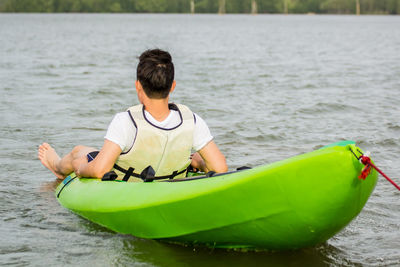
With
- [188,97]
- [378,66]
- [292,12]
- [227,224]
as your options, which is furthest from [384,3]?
[227,224]

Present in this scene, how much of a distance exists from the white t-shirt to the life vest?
0.03m

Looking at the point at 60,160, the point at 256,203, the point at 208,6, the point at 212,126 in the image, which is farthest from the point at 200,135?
the point at 208,6

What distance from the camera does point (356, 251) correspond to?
4.65 metres

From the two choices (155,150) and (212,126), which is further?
(212,126)

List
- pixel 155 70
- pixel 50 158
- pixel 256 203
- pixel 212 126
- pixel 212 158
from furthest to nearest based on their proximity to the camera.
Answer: pixel 212 126, pixel 50 158, pixel 212 158, pixel 155 70, pixel 256 203

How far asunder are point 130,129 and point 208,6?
573 ft

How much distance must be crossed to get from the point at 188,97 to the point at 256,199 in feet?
32.7

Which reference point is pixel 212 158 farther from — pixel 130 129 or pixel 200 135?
pixel 130 129

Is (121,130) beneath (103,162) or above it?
above

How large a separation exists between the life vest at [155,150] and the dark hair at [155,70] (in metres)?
0.22

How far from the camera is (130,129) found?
4492 mm

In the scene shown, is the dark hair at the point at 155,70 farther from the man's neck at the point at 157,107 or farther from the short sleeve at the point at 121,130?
the short sleeve at the point at 121,130

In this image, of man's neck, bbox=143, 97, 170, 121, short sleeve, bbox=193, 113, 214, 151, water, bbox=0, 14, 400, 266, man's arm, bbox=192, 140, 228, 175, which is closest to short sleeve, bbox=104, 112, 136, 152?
man's neck, bbox=143, 97, 170, 121

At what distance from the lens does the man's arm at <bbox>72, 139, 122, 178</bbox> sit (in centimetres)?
448
